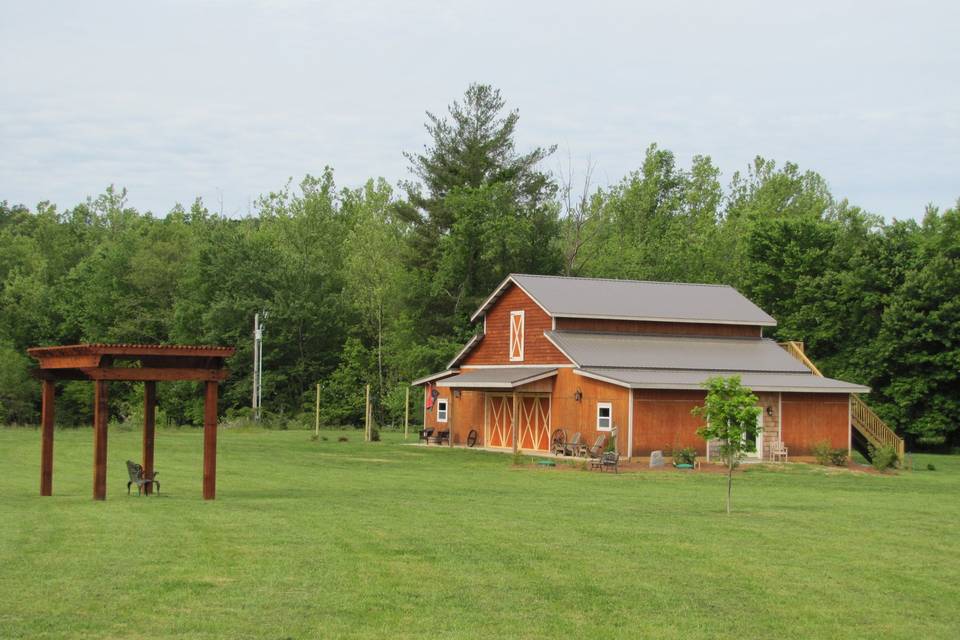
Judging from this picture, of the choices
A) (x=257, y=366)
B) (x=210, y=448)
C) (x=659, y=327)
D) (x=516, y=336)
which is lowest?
(x=210, y=448)

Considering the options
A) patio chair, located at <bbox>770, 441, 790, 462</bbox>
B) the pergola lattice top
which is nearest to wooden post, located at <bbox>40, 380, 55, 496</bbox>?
the pergola lattice top

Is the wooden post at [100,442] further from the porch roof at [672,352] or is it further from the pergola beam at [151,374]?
the porch roof at [672,352]

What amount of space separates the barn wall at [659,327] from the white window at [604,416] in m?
5.10

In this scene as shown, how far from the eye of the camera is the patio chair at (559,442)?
38688 mm

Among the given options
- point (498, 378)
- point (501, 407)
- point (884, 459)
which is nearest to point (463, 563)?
point (884, 459)

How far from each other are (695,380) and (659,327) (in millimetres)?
6492

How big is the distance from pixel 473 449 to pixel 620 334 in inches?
268

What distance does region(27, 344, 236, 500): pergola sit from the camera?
19.6 metres

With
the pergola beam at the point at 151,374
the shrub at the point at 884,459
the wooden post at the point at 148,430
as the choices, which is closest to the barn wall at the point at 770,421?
the shrub at the point at 884,459

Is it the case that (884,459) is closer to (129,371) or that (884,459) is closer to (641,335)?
(641,335)

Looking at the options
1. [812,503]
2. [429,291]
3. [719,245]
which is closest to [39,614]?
[812,503]

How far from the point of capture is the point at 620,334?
43062mm

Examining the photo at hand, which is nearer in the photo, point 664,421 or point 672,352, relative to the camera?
point 664,421

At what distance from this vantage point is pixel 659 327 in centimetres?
4369
